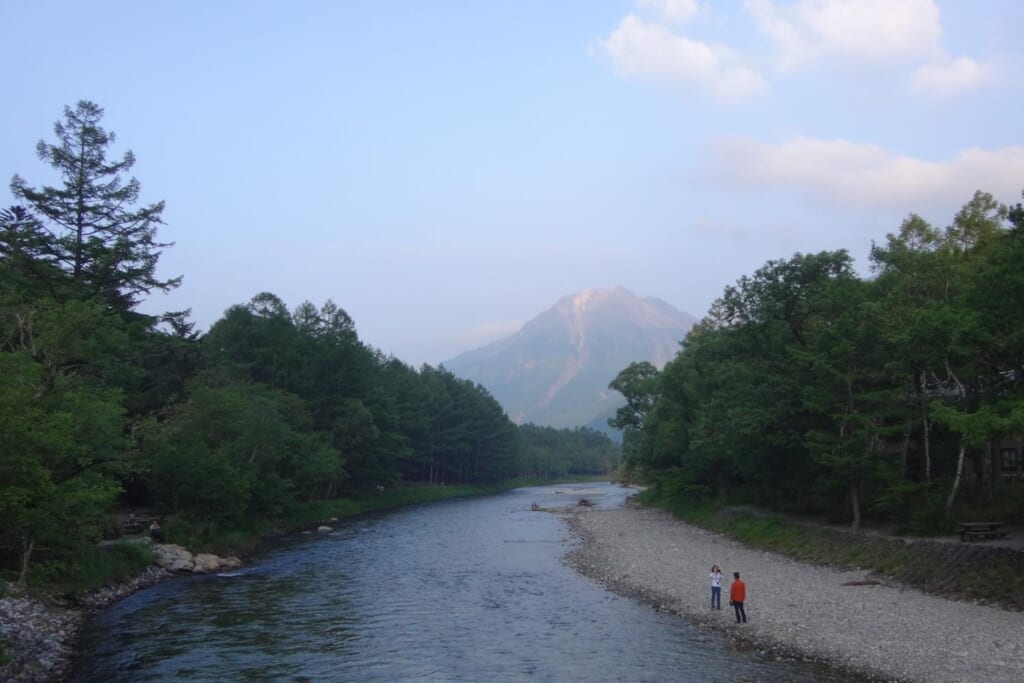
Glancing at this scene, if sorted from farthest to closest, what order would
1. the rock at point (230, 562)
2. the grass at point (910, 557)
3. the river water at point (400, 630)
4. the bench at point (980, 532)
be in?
the rock at point (230, 562) < the bench at point (980, 532) < the grass at point (910, 557) < the river water at point (400, 630)

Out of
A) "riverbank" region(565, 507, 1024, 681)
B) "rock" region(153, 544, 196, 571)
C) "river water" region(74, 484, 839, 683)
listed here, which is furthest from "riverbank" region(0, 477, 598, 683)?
"riverbank" region(565, 507, 1024, 681)

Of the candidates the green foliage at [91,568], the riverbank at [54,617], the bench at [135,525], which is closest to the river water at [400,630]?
the riverbank at [54,617]

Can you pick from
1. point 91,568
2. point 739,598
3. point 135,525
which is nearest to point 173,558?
point 135,525

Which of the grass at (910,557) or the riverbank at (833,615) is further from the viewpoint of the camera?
the grass at (910,557)

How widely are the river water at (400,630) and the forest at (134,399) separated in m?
5.66

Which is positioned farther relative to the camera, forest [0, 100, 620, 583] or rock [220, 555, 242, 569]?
rock [220, 555, 242, 569]

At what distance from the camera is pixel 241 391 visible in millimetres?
59031

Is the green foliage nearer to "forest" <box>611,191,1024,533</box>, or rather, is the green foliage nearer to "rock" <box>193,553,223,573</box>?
"rock" <box>193,553,223,573</box>

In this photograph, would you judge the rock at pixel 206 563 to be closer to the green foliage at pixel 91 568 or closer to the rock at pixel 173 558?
the rock at pixel 173 558

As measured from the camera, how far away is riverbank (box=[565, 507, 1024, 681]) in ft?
69.4

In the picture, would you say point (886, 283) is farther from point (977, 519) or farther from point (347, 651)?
point (347, 651)

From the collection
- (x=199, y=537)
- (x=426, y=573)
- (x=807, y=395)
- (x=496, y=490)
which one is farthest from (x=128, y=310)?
(x=496, y=490)

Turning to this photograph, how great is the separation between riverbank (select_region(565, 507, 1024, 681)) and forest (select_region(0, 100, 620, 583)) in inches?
955

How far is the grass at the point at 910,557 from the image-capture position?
27.7 meters
